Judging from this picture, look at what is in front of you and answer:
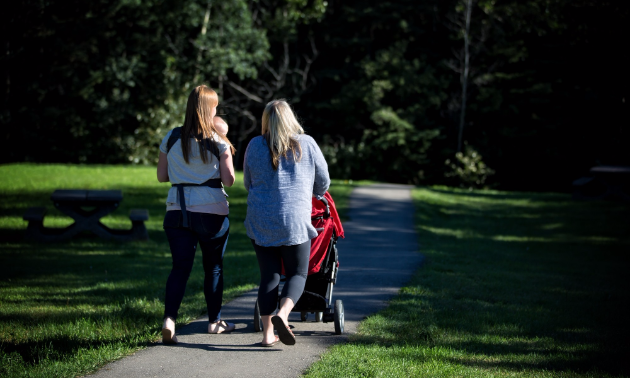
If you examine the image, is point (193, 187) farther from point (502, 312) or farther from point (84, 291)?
point (502, 312)

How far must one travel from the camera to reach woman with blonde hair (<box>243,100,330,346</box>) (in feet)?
14.7

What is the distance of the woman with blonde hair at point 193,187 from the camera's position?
4.71 metres

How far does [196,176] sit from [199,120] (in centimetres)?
43

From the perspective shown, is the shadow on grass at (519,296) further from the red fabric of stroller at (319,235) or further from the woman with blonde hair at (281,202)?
the woman with blonde hair at (281,202)

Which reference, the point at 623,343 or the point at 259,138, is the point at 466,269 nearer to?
the point at 623,343

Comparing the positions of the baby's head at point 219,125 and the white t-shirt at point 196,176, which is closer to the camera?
the white t-shirt at point 196,176

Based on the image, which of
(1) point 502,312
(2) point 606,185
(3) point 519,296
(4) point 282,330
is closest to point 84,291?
(4) point 282,330

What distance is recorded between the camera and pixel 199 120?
15.6 ft

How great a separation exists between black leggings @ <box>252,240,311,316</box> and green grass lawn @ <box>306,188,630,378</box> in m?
0.55

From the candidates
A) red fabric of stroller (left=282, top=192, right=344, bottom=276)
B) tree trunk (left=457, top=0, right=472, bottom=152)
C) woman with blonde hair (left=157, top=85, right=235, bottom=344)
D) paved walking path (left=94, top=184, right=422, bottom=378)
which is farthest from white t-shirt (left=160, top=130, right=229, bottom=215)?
tree trunk (left=457, top=0, right=472, bottom=152)

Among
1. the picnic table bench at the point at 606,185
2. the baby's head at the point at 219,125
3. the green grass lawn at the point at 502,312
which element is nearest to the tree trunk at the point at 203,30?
the picnic table bench at the point at 606,185

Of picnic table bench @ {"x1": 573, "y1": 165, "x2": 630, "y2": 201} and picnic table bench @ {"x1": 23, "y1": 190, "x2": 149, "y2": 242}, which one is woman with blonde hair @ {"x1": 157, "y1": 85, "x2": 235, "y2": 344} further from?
picnic table bench @ {"x1": 573, "y1": 165, "x2": 630, "y2": 201}

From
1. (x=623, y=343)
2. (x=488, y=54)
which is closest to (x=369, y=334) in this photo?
(x=623, y=343)

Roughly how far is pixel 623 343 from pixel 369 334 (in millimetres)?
2398
